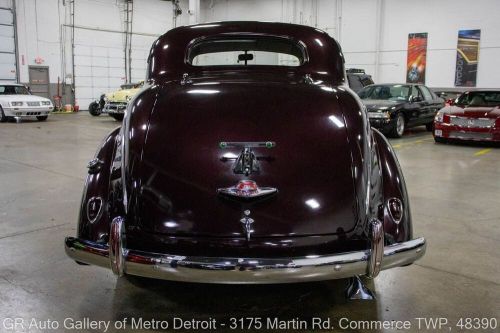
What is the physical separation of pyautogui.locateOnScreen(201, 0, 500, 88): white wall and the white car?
41.5ft

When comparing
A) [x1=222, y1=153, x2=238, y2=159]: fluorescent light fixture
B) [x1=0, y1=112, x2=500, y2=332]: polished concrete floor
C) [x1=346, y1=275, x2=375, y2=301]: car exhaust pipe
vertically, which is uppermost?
[x1=222, y1=153, x2=238, y2=159]: fluorescent light fixture

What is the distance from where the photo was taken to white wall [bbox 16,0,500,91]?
18.0 meters

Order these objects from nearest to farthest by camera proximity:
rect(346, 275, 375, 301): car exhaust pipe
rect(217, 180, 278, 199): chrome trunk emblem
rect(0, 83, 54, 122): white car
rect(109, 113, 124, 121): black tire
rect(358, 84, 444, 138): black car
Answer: rect(217, 180, 278, 199): chrome trunk emblem
rect(346, 275, 375, 301): car exhaust pipe
rect(358, 84, 444, 138): black car
rect(0, 83, 54, 122): white car
rect(109, 113, 124, 121): black tire

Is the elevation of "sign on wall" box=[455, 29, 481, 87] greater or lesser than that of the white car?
greater

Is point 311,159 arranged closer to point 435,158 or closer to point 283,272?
point 283,272

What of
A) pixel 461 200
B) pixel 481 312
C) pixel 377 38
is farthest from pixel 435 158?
pixel 377 38

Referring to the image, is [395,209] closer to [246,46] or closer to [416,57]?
[246,46]

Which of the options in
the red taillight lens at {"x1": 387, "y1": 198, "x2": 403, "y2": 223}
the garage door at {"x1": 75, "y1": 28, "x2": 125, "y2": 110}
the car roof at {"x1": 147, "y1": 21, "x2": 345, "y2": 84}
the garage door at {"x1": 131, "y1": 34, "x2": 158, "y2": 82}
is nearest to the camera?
the red taillight lens at {"x1": 387, "y1": 198, "x2": 403, "y2": 223}

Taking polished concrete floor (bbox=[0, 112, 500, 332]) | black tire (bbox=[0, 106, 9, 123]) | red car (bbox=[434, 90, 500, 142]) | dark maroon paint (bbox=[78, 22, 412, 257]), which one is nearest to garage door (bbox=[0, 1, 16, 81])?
black tire (bbox=[0, 106, 9, 123])

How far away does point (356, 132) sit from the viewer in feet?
8.52

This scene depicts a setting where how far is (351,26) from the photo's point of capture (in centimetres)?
2102

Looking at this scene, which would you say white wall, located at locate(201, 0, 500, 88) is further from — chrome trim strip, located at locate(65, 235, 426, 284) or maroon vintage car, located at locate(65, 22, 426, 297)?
chrome trim strip, located at locate(65, 235, 426, 284)

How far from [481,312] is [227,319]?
1.46 m

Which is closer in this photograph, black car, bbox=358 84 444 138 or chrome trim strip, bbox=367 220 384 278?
chrome trim strip, bbox=367 220 384 278
